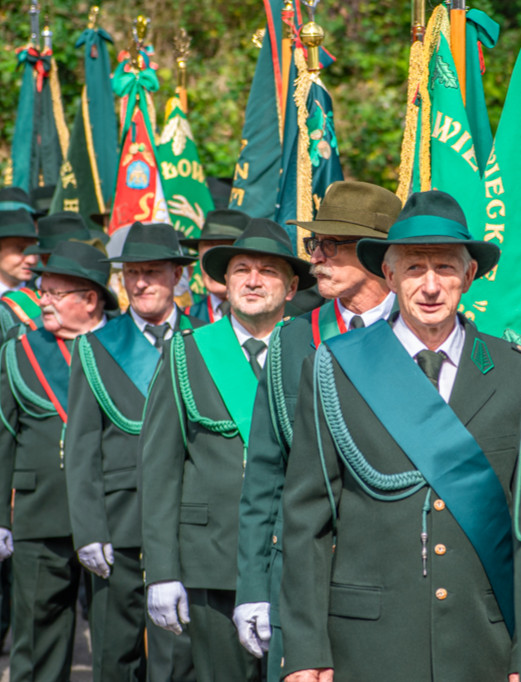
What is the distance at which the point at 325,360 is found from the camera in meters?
3.38

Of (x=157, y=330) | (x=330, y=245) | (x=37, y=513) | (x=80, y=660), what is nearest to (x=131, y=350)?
(x=157, y=330)

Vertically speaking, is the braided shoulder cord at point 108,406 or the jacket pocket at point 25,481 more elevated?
the braided shoulder cord at point 108,406

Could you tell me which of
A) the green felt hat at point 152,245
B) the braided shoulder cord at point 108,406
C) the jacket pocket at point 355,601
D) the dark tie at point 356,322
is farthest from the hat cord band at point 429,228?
the green felt hat at point 152,245

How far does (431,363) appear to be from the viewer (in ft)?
10.9

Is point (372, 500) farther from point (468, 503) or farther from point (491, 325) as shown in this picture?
point (491, 325)

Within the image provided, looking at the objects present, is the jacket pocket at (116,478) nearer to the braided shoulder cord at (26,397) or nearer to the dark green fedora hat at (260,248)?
the braided shoulder cord at (26,397)

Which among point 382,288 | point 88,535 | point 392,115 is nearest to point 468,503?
point 382,288

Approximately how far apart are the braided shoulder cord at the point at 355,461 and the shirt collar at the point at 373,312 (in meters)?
1.02

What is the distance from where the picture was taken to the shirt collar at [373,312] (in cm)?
436

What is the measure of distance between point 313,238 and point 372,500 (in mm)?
1532

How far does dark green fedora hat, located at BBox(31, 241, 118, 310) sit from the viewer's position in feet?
20.2

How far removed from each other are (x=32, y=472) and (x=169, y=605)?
1794mm

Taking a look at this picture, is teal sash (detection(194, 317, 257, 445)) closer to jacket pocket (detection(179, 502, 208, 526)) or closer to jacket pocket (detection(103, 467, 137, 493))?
jacket pocket (detection(179, 502, 208, 526))

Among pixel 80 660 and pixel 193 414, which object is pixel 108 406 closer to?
pixel 193 414
